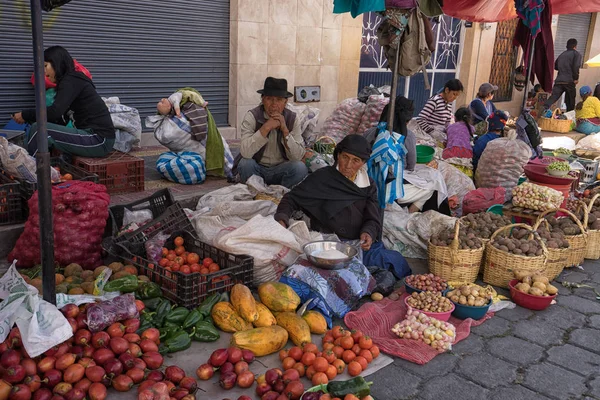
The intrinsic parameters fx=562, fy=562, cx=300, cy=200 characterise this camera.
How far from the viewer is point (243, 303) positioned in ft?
12.0

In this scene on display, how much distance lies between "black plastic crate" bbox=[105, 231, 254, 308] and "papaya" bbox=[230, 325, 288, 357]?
53 cm

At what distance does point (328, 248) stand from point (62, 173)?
8.99 ft

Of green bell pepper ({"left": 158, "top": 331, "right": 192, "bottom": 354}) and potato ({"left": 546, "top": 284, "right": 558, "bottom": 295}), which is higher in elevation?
potato ({"left": 546, "top": 284, "right": 558, "bottom": 295})

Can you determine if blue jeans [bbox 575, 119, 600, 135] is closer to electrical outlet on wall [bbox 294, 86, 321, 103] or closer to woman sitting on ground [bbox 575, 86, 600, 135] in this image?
woman sitting on ground [bbox 575, 86, 600, 135]

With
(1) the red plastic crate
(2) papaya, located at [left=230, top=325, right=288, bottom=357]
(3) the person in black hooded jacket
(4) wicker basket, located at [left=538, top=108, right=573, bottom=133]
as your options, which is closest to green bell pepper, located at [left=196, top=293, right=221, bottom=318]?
(2) papaya, located at [left=230, top=325, right=288, bottom=357]

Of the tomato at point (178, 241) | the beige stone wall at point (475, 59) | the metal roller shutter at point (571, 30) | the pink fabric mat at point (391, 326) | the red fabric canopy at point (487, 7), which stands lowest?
the pink fabric mat at point (391, 326)

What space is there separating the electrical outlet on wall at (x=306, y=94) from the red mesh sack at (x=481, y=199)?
4.28m

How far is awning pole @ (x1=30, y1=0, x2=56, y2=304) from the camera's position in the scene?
2.74 m

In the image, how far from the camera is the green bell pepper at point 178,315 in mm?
3534

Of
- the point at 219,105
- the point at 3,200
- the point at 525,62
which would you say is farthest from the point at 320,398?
the point at 219,105

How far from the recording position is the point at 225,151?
6.69 m

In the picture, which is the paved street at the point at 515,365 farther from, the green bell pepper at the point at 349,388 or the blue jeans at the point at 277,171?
the blue jeans at the point at 277,171

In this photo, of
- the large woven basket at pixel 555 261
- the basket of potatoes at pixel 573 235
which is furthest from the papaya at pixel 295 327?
the basket of potatoes at pixel 573 235

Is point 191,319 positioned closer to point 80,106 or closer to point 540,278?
point 540,278
